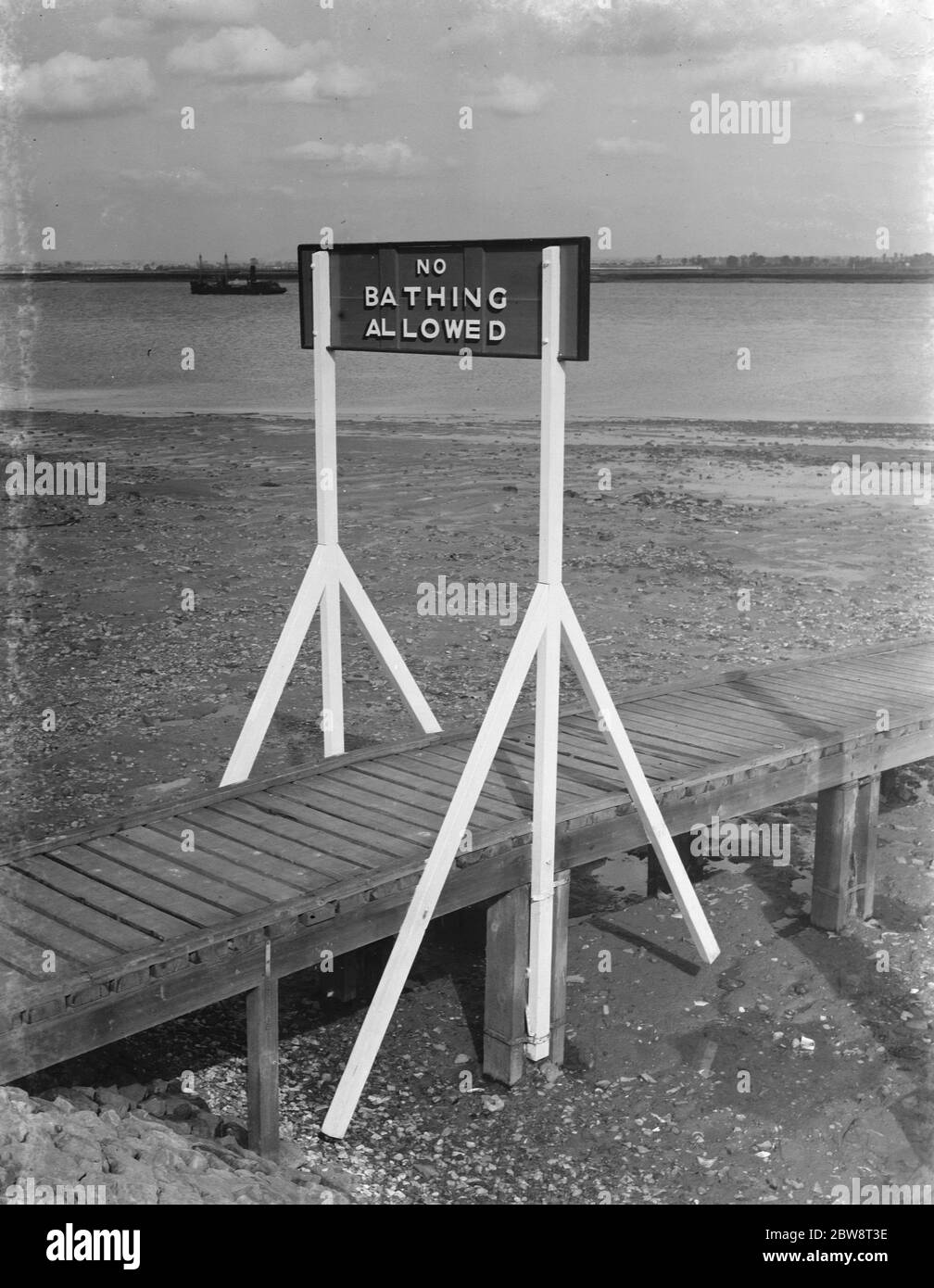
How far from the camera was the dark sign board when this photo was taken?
7.60 m

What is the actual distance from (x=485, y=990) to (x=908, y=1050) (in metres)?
2.49

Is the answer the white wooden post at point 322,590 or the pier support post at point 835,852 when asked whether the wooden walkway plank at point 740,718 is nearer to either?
the pier support post at point 835,852

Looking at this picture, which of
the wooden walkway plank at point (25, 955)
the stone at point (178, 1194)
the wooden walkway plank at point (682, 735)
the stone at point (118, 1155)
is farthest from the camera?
the wooden walkway plank at point (682, 735)

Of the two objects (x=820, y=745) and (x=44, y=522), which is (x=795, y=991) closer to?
(x=820, y=745)

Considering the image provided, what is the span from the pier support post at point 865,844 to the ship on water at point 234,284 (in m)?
59.2

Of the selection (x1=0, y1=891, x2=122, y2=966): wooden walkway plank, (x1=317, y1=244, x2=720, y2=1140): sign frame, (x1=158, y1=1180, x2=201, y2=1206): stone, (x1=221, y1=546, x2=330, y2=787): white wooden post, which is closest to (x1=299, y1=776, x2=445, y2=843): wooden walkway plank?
(x1=317, y1=244, x2=720, y2=1140): sign frame

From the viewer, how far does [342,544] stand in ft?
69.3

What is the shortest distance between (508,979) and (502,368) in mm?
35777

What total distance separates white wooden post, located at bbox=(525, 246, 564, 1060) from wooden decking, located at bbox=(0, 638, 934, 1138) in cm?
18

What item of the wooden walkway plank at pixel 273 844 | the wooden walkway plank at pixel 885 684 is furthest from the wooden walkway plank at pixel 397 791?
the wooden walkway plank at pixel 885 684

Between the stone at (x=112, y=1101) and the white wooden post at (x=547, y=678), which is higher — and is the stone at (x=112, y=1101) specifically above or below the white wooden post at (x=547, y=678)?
below

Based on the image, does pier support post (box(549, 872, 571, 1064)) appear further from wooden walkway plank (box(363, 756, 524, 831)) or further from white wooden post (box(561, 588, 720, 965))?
white wooden post (box(561, 588, 720, 965))

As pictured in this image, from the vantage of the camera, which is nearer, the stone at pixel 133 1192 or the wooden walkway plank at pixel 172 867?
the stone at pixel 133 1192

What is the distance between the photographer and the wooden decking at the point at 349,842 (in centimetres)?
683
